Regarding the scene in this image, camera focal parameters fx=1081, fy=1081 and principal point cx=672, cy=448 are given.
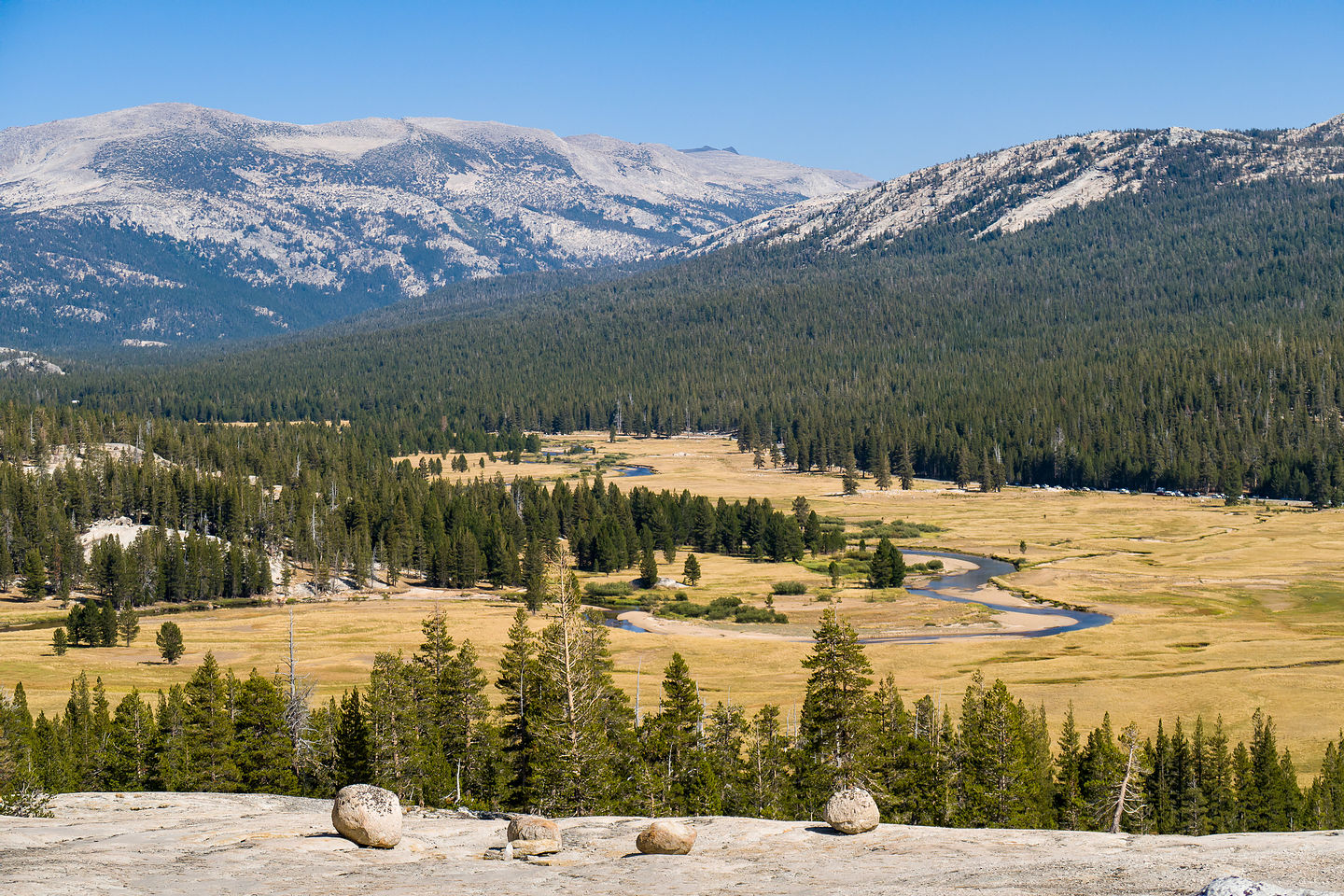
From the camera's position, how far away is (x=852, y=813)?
3438 cm

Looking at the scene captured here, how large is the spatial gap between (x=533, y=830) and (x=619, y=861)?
2883 millimetres

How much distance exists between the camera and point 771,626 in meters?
113

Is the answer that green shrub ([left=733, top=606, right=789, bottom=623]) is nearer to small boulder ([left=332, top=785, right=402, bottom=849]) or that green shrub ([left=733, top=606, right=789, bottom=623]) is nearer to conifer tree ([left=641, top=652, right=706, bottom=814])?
conifer tree ([left=641, top=652, right=706, bottom=814])

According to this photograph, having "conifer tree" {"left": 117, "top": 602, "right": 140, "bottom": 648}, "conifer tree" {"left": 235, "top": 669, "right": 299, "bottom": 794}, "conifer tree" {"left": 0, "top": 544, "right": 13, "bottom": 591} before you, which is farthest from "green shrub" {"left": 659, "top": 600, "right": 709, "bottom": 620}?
"conifer tree" {"left": 0, "top": 544, "right": 13, "bottom": 591}

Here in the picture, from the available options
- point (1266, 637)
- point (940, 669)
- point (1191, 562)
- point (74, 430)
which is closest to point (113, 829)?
point (940, 669)

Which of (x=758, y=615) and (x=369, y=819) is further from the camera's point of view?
(x=758, y=615)

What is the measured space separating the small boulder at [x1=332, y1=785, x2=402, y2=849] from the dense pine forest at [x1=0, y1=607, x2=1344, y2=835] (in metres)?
15.7

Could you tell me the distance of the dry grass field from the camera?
8262 centimetres

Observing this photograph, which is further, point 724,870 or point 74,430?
point 74,430

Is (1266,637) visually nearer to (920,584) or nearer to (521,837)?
(920,584)

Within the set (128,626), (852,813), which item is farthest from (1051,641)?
(128,626)

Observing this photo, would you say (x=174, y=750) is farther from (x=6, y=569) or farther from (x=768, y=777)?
(x=6, y=569)

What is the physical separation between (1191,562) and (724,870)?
431ft

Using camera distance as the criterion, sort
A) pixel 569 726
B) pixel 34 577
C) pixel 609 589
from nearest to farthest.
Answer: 1. pixel 569 726
2. pixel 34 577
3. pixel 609 589
